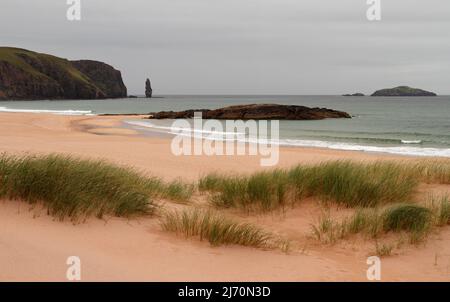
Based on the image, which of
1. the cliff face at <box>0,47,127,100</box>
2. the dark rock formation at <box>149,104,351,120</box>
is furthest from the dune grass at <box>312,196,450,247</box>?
the cliff face at <box>0,47,127,100</box>

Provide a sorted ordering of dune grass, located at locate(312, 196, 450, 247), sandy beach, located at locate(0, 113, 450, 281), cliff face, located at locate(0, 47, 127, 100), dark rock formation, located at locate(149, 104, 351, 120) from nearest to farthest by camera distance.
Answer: sandy beach, located at locate(0, 113, 450, 281) < dune grass, located at locate(312, 196, 450, 247) < dark rock formation, located at locate(149, 104, 351, 120) < cliff face, located at locate(0, 47, 127, 100)

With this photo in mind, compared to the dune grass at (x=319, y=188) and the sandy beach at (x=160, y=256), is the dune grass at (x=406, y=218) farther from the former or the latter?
the dune grass at (x=319, y=188)

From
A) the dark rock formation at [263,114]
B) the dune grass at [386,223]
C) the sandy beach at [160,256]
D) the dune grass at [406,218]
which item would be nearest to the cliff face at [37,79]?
the dark rock formation at [263,114]

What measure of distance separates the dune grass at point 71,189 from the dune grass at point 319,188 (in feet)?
6.17

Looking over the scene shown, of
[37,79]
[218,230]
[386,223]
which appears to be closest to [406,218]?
[386,223]

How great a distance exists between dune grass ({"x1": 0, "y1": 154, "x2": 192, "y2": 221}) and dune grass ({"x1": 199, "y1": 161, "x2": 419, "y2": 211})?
1.88 metres

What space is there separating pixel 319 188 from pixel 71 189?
4.47m

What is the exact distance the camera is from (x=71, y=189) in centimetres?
618

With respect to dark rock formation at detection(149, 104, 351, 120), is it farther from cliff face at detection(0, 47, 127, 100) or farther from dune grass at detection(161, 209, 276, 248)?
cliff face at detection(0, 47, 127, 100)

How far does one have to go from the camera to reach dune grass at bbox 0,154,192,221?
5941 mm

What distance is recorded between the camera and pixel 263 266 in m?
5.28

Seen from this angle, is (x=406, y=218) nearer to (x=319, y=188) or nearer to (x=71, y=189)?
(x=319, y=188)

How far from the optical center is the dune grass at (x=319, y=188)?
8.24m
